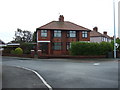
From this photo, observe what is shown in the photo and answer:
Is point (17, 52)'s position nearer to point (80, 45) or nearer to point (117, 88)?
point (80, 45)

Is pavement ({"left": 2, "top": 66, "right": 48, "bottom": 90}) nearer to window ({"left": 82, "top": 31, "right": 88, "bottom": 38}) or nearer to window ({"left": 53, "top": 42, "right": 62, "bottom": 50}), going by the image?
window ({"left": 53, "top": 42, "right": 62, "bottom": 50})

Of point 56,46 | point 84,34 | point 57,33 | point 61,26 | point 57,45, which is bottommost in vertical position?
point 56,46

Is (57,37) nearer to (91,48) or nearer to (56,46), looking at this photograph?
(56,46)

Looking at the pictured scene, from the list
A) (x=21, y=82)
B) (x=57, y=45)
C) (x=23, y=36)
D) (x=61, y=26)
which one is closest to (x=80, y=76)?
(x=21, y=82)

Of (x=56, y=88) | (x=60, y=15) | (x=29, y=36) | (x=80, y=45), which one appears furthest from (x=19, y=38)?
(x=56, y=88)

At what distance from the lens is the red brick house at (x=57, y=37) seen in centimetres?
3556

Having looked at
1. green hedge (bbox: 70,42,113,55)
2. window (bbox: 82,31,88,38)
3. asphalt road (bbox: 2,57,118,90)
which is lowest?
Answer: asphalt road (bbox: 2,57,118,90)

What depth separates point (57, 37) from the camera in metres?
36.3

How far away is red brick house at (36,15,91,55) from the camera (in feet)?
117

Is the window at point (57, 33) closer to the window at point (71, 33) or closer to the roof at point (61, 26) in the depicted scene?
the roof at point (61, 26)

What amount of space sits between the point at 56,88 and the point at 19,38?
60.2m

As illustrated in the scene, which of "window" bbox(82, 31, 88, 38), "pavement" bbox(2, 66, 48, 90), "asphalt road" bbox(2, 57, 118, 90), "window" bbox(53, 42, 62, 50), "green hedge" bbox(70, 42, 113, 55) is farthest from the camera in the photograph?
"window" bbox(82, 31, 88, 38)

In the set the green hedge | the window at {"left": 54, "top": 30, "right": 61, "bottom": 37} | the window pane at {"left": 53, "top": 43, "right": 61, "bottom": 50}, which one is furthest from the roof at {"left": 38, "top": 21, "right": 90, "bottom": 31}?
the green hedge

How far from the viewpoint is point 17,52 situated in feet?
105
